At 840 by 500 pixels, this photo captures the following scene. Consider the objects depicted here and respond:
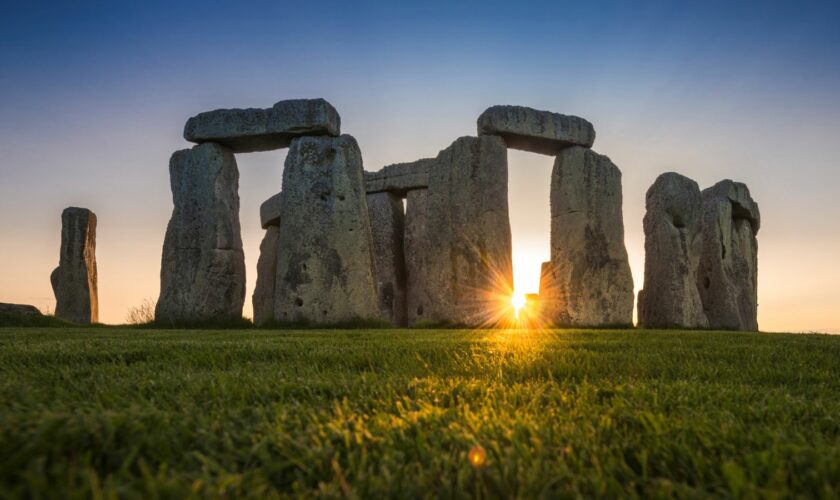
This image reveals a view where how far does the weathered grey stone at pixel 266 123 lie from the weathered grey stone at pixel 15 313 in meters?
3.84

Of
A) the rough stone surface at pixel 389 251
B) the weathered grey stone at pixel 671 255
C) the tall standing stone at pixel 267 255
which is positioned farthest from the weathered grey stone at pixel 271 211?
the weathered grey stone at pixel 671 255

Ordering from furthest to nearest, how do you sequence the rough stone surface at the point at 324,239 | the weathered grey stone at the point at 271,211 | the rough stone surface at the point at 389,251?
the weathered grey stone at the point at 271,211 → the rough stone surface at the point at 389,251 → the rough stone surface at the point at 324,239

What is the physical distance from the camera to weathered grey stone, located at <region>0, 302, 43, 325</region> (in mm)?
9039

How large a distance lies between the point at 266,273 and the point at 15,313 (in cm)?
573

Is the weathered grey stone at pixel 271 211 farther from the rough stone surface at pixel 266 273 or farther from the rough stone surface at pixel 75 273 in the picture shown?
the rough stone surface at pixel 75 273

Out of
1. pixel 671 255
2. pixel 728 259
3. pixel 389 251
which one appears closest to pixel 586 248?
pixel 671 255

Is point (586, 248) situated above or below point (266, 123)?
below

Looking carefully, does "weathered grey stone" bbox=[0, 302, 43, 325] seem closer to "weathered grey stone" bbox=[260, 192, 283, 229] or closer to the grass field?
"weathered grey stone" bbox=[260, 192, 283, 229]

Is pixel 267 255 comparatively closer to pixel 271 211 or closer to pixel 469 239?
pixel 271 211

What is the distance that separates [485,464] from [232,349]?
2.72 meters

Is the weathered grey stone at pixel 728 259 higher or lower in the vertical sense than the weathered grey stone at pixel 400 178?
lower

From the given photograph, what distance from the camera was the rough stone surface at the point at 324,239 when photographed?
9.70m

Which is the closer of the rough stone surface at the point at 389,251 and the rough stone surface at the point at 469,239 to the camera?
the rough stone surface at the point at 469,239

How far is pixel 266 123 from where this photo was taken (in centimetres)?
1021
